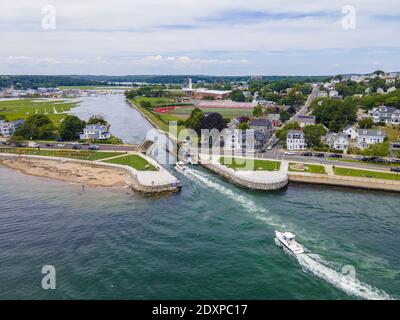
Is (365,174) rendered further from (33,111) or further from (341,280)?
(33,111)

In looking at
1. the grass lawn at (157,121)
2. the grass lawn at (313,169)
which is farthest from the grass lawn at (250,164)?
the grass lawn at (157,121)

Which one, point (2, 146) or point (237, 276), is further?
point (2, 146)

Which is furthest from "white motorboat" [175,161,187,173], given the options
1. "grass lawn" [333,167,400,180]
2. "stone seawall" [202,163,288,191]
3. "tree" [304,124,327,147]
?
"tree" [304,124,327,147]

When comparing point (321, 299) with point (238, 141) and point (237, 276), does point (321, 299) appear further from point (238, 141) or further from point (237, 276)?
point (238, 141)

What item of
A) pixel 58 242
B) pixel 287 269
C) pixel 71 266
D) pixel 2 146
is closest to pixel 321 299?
pixel 287 269

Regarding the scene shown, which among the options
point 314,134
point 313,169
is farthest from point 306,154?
point 313,169

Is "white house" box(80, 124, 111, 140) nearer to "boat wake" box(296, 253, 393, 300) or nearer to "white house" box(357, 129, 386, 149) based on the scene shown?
"white house" box(357, 129, 386, 149)
